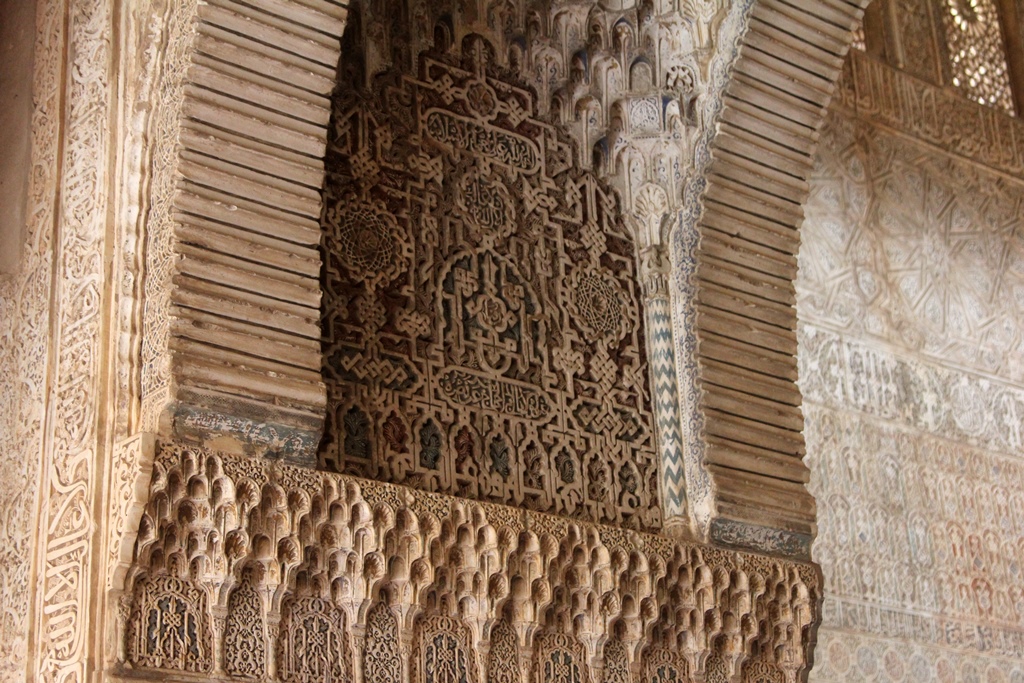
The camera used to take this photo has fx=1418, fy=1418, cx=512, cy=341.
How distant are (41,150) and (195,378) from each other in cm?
117

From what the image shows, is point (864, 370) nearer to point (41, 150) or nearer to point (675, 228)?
point (675, 228)

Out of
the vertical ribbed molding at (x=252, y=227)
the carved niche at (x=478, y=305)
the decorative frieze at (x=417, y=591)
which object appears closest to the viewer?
the decorative frieze at (x=417, y=591)

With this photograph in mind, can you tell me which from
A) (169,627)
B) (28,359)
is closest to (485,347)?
(28,359)

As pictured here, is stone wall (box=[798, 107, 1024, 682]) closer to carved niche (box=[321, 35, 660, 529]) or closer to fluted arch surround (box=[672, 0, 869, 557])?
fluted arch surround (box=[672, 0, 869, 557])

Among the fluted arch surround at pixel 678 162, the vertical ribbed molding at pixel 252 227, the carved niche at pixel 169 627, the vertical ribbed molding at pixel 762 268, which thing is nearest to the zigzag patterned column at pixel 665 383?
the fluted arch surround at pixel 678 162

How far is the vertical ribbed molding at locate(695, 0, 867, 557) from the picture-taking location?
5109 millimetres

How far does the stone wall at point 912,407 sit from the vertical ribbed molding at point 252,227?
13.6 feet

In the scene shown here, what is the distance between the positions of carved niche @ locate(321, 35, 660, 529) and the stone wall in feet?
9.13

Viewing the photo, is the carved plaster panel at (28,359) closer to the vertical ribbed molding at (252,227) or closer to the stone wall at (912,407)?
the vertical ribbed molding at (252,227)

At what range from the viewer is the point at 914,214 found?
8.75 meters

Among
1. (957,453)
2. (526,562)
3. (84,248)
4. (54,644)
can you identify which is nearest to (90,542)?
(54,644)

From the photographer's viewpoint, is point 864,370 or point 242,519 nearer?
point 242,519

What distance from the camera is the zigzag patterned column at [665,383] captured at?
16.6ft

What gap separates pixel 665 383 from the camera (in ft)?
17.1
